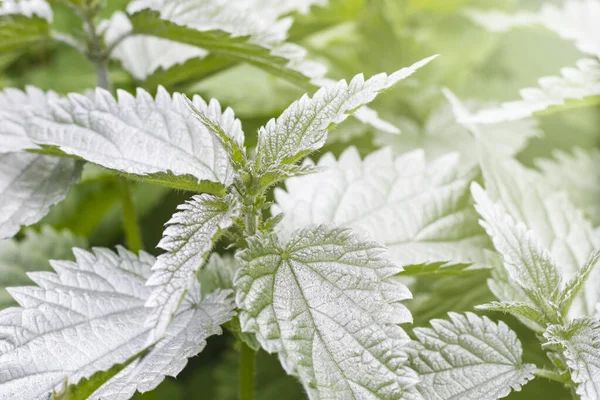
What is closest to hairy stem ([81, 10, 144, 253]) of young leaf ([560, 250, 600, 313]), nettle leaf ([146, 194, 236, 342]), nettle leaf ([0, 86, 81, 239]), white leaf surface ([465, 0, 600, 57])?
nettle leaf ([0, 86, 81, 239])

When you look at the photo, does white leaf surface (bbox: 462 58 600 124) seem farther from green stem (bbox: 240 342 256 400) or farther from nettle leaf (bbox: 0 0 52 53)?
nettle leaf (bbox: 0 0 52 53)

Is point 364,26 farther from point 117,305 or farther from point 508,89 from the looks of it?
point 117,305

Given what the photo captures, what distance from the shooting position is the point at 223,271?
812 millimetres

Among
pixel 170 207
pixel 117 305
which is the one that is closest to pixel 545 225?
pixel 117 305

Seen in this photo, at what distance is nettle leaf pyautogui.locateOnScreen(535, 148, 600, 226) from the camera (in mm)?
1063

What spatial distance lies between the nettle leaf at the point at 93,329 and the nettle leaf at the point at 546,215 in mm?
394

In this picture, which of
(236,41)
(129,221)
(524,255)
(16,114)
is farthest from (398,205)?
(16,114)

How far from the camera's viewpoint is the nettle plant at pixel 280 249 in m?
0.61

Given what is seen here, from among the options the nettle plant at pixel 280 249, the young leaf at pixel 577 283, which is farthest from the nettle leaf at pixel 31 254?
the young leaf at pixel 577 283

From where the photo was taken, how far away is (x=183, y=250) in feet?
1.96

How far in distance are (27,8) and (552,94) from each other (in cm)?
75

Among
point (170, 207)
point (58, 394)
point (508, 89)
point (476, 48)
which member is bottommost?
point (58, 394)

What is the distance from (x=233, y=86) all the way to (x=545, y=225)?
2.38 ft

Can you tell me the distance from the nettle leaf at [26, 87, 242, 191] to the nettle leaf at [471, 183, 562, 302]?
0.30 metres
